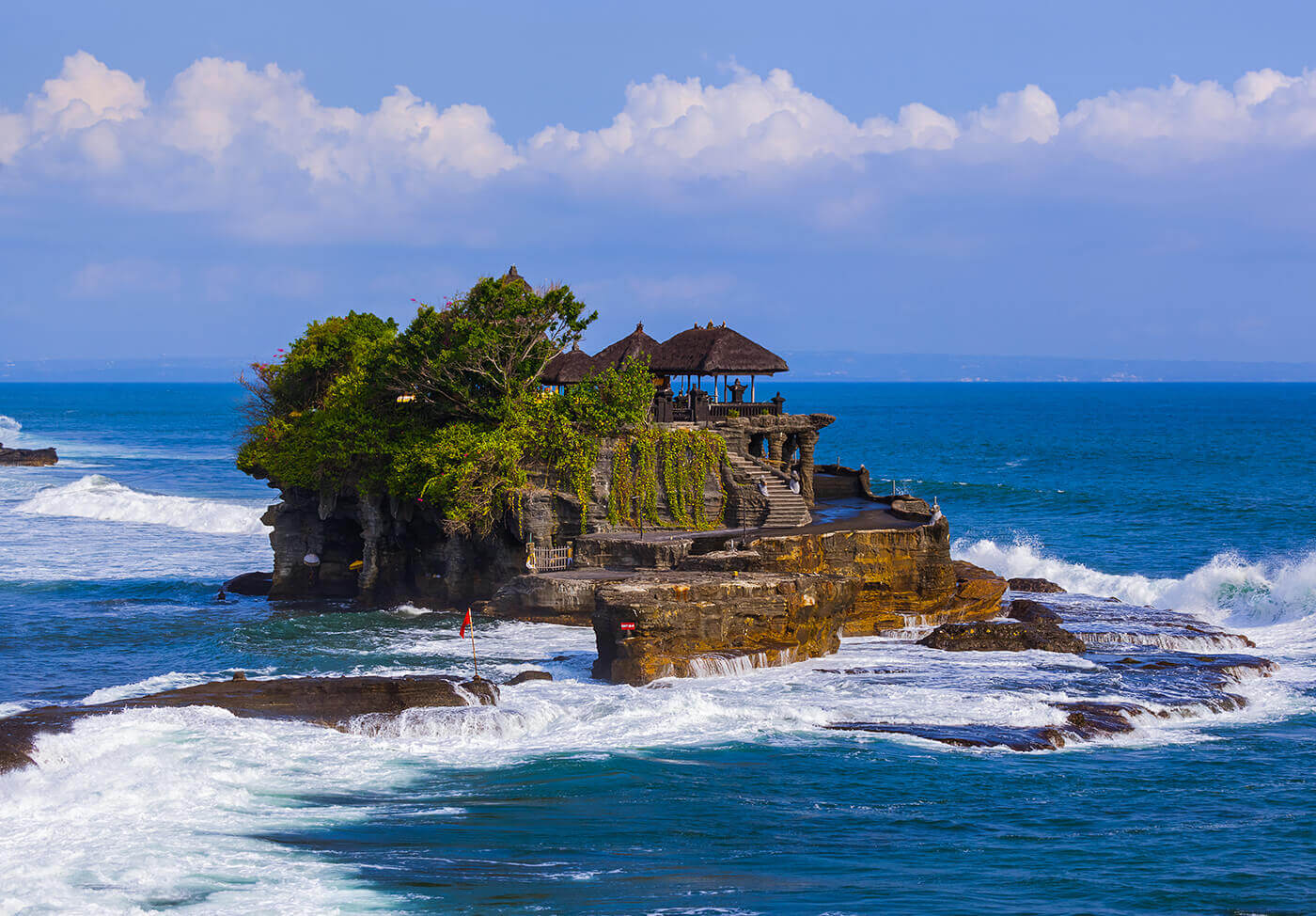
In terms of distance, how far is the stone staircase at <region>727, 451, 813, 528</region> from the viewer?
1480 inches

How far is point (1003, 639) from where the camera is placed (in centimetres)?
3253

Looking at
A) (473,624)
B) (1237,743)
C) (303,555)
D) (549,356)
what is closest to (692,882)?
(1237,743)

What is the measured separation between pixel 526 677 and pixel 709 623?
165 inches

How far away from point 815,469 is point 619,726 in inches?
957

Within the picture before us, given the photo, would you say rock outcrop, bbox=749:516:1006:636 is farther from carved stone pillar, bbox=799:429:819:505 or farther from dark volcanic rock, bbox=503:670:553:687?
dark volcanic rock, bbox=503:670:553:687

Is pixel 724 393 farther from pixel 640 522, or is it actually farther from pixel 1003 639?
pixel 1003 639

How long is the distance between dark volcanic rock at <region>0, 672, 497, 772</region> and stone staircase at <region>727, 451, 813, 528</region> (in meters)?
13.2

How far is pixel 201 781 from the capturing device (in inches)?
845

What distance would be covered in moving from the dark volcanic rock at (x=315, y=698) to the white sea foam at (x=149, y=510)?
3486cm

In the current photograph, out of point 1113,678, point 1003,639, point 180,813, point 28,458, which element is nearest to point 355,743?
point 180,813

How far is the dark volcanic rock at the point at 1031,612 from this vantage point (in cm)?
3506

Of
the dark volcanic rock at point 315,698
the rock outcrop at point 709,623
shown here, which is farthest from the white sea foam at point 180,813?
the rock outcrop at point 709,623

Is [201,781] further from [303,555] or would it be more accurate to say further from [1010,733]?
[303,555]

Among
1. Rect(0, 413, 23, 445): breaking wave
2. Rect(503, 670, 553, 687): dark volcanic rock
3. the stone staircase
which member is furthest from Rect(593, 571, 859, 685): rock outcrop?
Rect(0, 413, 23, 445): breaking wave
